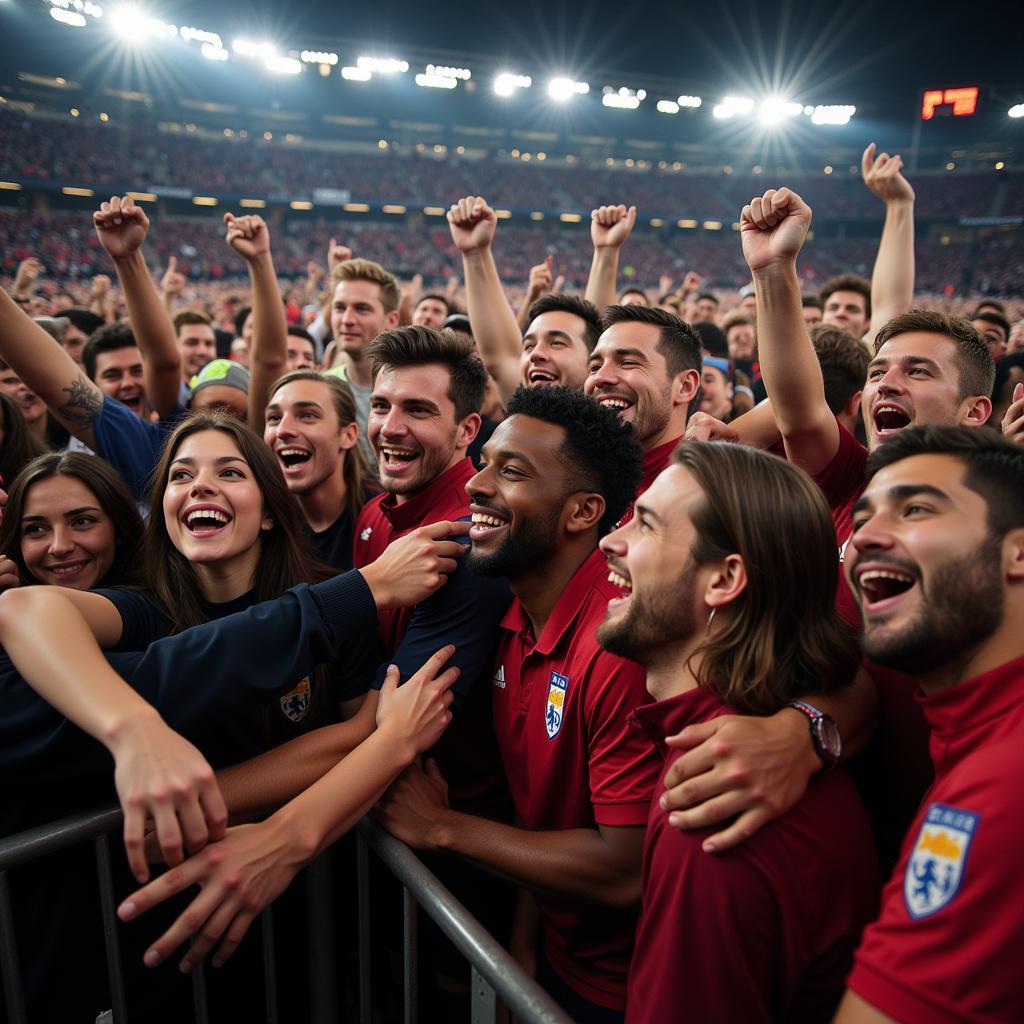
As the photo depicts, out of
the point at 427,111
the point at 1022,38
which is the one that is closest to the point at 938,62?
the point at 1022,38

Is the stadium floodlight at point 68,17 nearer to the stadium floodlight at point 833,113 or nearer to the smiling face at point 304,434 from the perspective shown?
the smiling face at point 304,434

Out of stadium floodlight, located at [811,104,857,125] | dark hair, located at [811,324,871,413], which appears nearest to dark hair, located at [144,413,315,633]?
dark hair, located at [811,324,871,413]

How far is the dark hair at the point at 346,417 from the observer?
11.8 ft

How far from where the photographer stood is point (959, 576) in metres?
1.37

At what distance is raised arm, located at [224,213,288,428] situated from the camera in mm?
4082

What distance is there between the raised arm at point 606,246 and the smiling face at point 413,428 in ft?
6.51

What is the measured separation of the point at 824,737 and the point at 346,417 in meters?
2.80

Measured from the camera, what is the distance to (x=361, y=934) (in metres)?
1.87

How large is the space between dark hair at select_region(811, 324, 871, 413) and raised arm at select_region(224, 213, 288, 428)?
2.94m

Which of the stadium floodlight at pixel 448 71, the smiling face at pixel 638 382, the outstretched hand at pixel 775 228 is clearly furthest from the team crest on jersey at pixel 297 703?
the stadium floodlight at pixel 448 71

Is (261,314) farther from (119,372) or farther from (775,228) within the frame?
(775,228)

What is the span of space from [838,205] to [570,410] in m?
49.6

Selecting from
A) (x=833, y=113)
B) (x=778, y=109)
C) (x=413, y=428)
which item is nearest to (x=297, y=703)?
(x=413, y=428)

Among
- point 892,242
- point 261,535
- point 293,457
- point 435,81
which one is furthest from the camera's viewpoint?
point 435,81
